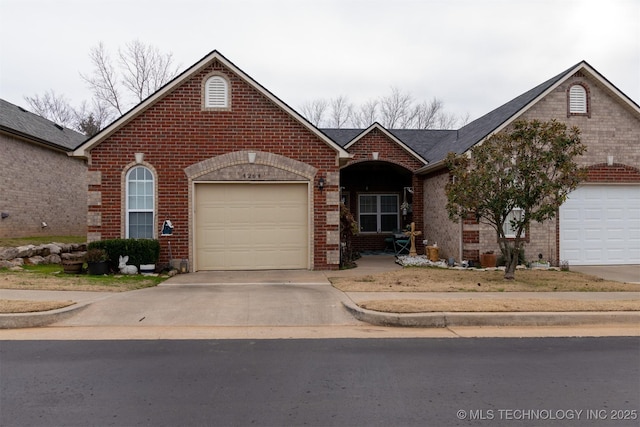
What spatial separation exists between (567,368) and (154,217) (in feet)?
35.1

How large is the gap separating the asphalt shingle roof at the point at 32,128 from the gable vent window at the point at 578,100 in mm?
18155

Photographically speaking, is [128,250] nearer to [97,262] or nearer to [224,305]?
[97,262]

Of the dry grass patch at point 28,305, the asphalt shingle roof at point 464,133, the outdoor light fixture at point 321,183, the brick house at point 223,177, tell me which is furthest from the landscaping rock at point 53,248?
the asphalt shingle roof at point 464,133

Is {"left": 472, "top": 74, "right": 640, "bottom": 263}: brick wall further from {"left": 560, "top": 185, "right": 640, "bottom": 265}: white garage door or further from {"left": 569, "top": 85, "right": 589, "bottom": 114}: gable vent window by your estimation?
{"left": 560, "top": 185, "right": 640, "bottom": 265}: white garage door

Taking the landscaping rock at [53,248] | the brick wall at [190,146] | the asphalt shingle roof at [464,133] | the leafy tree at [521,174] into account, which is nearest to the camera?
the leafy tree at [521,174]

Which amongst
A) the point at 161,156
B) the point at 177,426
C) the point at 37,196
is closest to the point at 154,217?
the point at 161,156

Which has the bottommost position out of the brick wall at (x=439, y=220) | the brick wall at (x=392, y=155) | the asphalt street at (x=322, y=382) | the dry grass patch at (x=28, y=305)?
the asphalt street at (x=322, y=382)

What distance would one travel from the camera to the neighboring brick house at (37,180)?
16025 mm

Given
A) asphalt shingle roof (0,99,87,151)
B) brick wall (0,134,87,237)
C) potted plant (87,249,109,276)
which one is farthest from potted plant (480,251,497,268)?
asphalt shingle roof (0,99,87,151)

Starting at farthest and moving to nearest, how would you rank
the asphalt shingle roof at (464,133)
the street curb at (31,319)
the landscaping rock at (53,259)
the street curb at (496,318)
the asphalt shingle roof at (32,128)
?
the asphalt shingle roof at (32,128) < the landscaping rock at (53,259) < the asphalt shingle roof at (464,133) < the street curb at (496,318) < the street curb at (31,319)

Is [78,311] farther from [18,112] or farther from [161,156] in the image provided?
[18,112]

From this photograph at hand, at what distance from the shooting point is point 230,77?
43.4 feet

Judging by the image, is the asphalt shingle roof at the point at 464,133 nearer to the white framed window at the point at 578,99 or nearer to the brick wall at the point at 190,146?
the white framed window at the point at 578,99

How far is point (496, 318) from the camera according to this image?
759 cm
